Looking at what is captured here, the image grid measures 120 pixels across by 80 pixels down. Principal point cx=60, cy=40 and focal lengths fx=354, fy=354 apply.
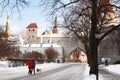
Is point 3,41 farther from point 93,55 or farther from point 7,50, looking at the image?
point 93,55

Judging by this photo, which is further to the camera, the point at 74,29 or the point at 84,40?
the point at 84,40

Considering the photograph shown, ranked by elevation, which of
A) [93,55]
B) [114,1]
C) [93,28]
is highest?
[114,1]

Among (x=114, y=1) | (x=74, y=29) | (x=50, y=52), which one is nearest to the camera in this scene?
(x=114, y=1)

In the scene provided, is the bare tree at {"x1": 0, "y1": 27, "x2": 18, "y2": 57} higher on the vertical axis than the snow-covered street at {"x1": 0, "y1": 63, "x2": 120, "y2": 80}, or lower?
higher

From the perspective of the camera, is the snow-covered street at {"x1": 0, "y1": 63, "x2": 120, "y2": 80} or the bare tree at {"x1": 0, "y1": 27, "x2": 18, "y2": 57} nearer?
the snow-covered street at {"x1": 0, "y1": 63, "x2": 120, "y2": 80}

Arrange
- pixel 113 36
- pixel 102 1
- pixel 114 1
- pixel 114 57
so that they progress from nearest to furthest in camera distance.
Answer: pixel 114 1
pixel 102 1
pixel 113 36
pixel 114 57

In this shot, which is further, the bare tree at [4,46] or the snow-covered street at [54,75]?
the bare tree at [4,46]

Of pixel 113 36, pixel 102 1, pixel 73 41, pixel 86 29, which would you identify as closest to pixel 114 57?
pixel 73 41

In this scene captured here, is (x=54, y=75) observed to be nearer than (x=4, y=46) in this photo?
Yes

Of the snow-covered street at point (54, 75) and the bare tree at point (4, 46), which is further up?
the bare tree at point (4, 46)

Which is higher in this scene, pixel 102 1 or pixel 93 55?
pixel 102 1

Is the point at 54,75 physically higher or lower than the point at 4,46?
lower

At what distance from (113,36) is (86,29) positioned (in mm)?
9598

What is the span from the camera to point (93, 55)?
121 ft
